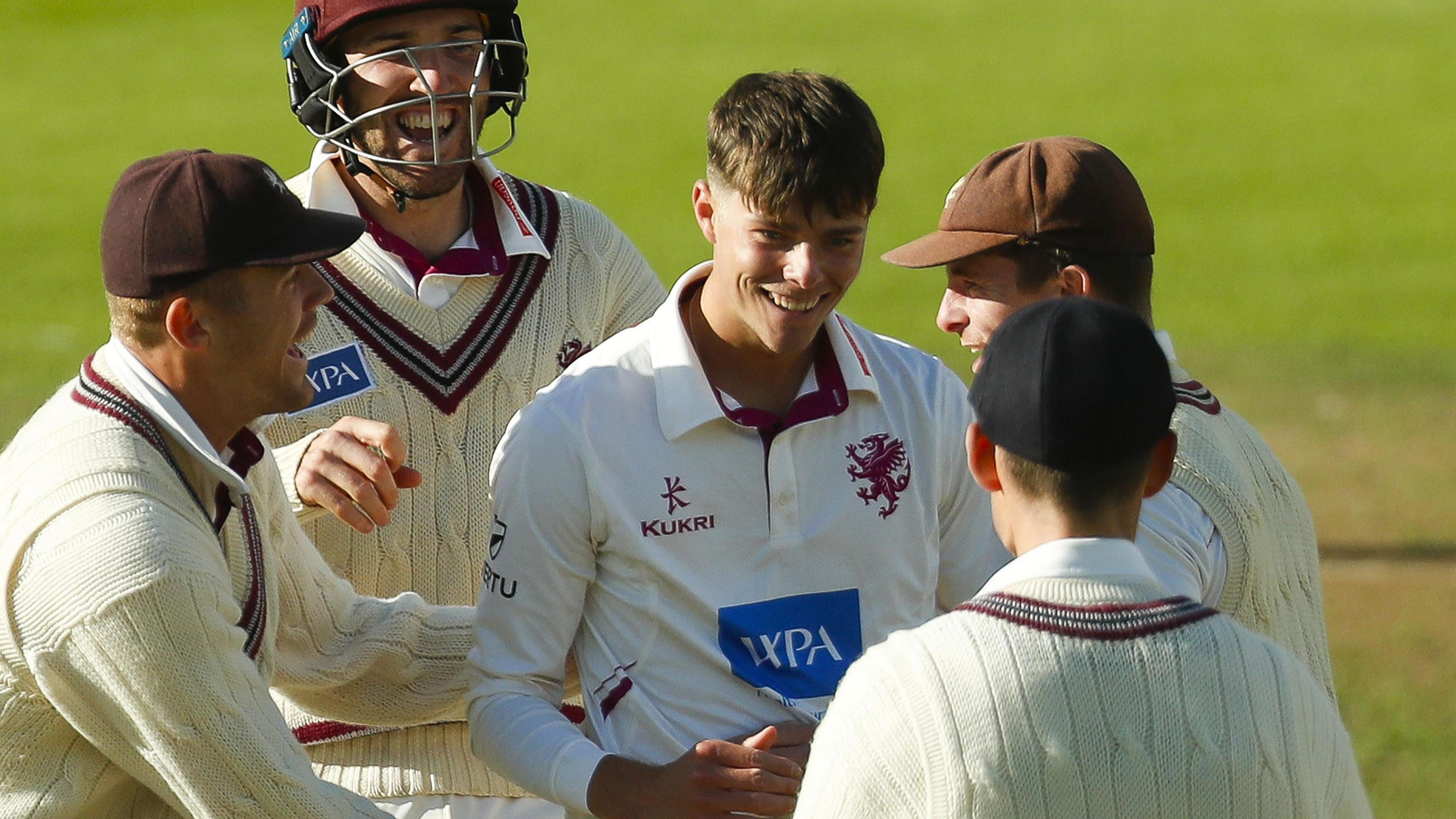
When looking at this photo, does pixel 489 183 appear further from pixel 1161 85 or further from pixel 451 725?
pixel 1161 85

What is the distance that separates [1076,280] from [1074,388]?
960 millimetres

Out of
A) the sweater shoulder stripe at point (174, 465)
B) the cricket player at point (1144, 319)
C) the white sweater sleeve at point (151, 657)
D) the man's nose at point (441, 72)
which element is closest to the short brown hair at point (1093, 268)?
the cricket player at point (1144, 319)

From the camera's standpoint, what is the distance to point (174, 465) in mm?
2555

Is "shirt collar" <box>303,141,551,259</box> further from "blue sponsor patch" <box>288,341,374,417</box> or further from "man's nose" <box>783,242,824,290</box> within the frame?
"man's nose" <box>783,242,824,290</box>

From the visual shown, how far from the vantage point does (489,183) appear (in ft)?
11.9

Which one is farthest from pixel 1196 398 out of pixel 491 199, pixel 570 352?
pixel 491 199

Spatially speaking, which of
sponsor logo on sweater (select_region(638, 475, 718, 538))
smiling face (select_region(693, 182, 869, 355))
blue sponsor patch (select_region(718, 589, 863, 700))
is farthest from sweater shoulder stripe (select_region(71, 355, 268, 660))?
smiling face (select_region(693, 182, 869, 355))

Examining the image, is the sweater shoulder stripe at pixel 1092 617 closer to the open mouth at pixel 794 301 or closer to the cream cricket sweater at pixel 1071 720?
the cream cricket sweater at pixel 1071 720

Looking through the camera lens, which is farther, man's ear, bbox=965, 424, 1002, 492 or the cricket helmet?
the cricket helmet

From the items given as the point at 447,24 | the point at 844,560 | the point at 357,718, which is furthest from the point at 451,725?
the point at 447,24

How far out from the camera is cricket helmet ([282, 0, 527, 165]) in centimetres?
339

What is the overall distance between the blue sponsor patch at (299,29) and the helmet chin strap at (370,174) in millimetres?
212

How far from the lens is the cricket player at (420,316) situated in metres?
3.36

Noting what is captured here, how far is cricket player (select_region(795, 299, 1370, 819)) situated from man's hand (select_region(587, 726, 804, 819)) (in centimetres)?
36
